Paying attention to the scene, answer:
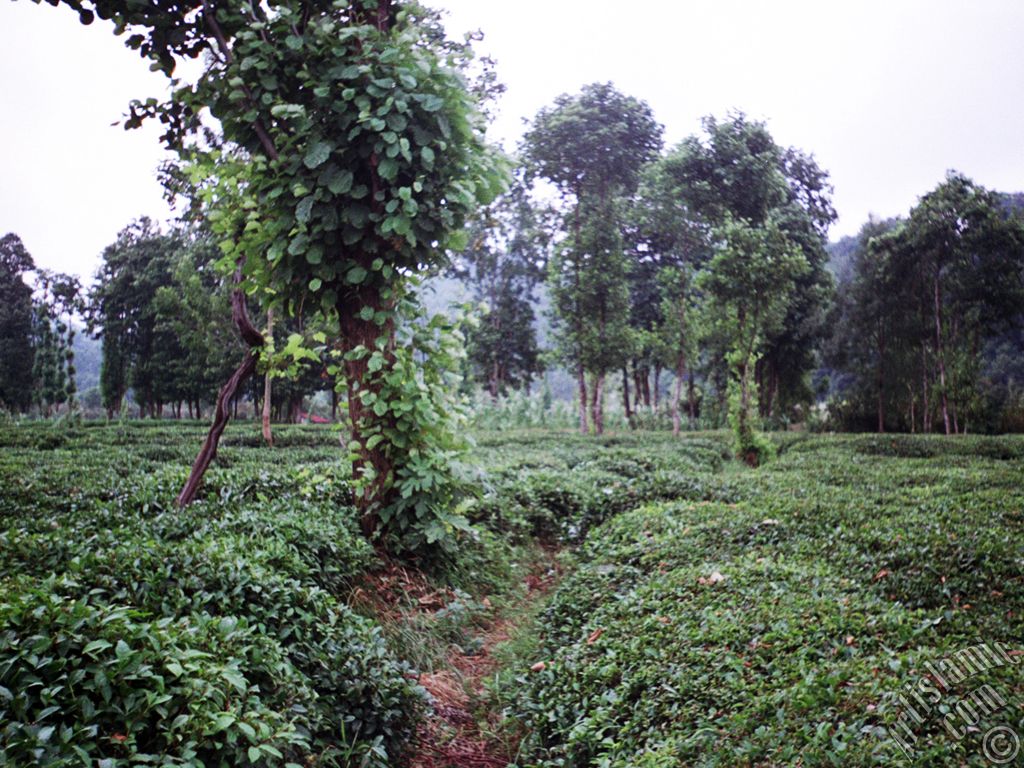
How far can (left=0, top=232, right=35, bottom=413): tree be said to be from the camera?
15.5 ft

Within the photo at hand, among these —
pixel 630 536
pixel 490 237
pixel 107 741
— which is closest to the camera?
pixel 107 741

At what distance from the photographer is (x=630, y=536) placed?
5.45 metres

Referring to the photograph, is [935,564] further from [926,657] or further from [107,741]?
[107,741]

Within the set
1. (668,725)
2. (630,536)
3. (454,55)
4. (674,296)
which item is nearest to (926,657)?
(668,725)

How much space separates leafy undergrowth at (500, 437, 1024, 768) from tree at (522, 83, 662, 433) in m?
13.3

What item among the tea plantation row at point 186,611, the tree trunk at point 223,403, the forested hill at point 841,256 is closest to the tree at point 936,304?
the forested hill at point 841,256

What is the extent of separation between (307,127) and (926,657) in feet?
13.5

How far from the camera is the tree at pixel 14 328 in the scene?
15.5 ft

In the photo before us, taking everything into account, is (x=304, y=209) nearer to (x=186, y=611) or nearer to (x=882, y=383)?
(x=186, y=611)

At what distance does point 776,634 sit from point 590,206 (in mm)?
17590

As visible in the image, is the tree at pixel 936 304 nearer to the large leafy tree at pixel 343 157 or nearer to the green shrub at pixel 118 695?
the large leafy tree at pixel 343 157

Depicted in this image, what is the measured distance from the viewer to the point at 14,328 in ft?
15.9

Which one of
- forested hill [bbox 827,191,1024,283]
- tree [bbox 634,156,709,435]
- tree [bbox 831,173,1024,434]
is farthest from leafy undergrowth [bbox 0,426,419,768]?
forested hill [bbox 827,191,1024,283]

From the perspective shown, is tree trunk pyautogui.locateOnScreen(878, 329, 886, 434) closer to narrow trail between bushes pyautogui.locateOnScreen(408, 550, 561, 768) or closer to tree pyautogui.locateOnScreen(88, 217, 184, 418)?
narrow trail between bushes pyautogui.locateOnScreen(408, 550, 561, 768)
